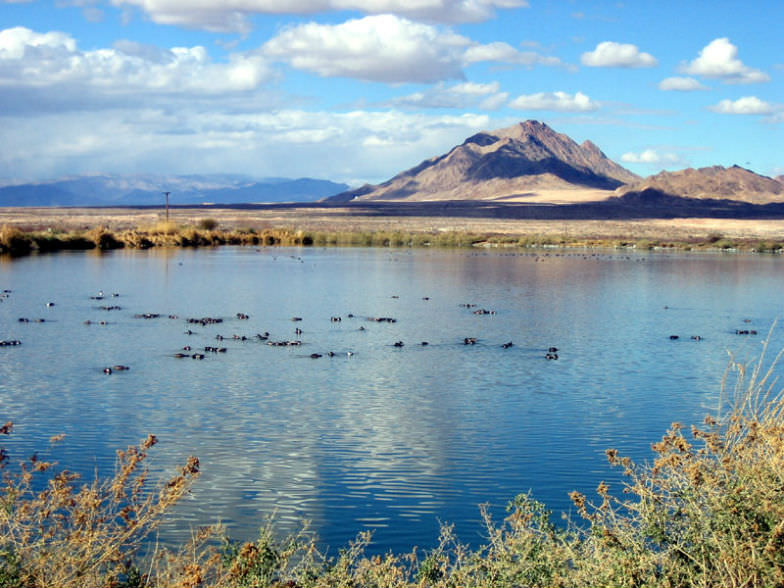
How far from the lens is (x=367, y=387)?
663 inches

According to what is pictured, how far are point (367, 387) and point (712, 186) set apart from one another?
153131 millimetres

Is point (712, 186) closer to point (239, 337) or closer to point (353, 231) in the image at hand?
point (353, 231)

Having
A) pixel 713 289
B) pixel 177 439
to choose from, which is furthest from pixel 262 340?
pixel 713 289

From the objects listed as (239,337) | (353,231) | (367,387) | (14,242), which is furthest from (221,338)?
(353,231)

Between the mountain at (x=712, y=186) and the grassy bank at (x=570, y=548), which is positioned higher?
the mountain at (x=712, y=186)

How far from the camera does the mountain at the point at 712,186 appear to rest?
502 ft

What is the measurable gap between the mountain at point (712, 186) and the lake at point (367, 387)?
12276 cm

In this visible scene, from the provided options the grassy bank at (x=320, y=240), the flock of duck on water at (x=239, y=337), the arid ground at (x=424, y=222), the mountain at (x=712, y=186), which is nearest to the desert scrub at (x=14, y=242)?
the grassy bank at (x=320, y=240)

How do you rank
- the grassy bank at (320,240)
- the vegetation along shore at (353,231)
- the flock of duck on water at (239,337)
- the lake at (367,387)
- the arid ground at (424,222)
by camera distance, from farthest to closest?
the arid ground at (424,222) → the vegetation along shore at (353,231) → the grassy bank at (320,240) → the flock of duck on water at (239,337) → the lake at (367,387)

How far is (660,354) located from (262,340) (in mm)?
9177

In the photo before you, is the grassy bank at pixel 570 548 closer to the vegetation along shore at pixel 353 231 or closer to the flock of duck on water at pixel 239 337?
the flock of duck on water at pixel 239 337

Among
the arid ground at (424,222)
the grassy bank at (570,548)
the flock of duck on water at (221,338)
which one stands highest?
the arid ground at (424,222)

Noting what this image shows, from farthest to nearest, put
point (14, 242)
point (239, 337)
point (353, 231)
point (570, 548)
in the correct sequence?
point (353, 231)
point (14, 242)
point (239, 337)
point (570, 548)

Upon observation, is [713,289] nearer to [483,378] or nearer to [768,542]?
[483,378]
